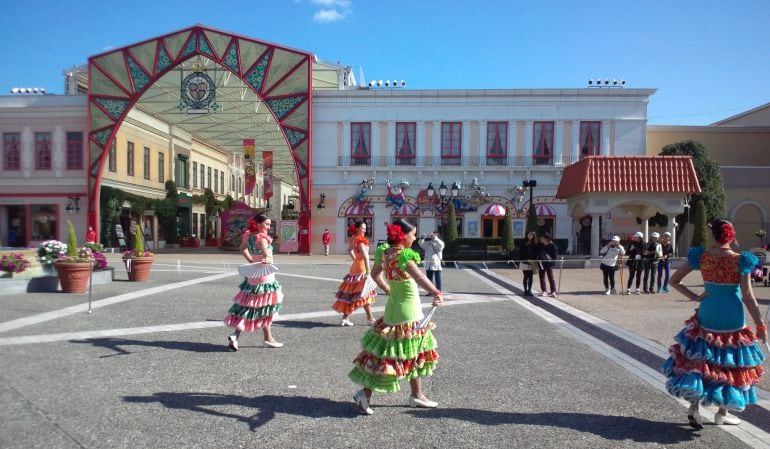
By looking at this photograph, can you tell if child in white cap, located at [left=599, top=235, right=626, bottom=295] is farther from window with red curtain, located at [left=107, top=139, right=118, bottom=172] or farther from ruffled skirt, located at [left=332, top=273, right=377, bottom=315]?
window with red curtain, located at [left=107, top=139, right=118, bottom=172]

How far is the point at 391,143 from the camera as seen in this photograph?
29.9 metres

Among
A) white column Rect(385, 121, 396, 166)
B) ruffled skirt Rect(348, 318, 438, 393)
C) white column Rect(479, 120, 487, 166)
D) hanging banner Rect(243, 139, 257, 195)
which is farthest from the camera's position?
hanging banner Rect(243, 139, 257, 195)

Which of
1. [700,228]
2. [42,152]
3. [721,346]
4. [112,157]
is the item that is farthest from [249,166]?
[721,346]

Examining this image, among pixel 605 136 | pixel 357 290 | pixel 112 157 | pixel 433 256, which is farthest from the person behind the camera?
pixel 112 157

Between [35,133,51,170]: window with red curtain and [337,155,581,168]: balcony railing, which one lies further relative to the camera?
[35,133,51,170]: window with red curtain

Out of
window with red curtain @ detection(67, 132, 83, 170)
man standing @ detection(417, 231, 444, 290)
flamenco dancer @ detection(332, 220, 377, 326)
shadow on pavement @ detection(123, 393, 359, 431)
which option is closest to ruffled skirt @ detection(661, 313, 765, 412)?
shadow on pavement @ detection(123, 393, 359, 431)

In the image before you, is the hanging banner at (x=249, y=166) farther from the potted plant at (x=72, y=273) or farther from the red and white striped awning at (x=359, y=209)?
the potted plant at (x=72, y=273)

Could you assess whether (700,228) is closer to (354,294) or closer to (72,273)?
(354,294)

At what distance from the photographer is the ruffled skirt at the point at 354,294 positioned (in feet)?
27.6

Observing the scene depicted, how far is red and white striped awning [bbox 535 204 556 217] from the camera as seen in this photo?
28953 mm

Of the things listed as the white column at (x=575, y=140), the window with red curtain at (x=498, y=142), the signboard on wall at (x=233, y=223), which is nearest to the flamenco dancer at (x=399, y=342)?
the window with red curtain at (x=498, y=142)

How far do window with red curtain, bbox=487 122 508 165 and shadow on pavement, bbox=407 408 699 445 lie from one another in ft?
85.6

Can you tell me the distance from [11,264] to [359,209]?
19533 millimetres

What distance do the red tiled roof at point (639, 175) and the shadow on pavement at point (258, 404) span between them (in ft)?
62.0
